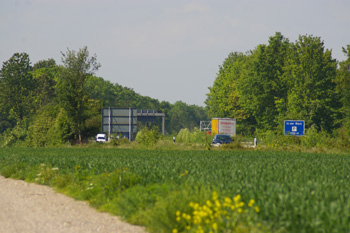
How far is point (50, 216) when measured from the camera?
455 inches

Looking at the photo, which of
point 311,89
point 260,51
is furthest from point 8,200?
point 260,51

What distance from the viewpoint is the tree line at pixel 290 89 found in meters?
56.7

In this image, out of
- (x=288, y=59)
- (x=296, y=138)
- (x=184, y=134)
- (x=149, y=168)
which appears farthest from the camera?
(x=288, y=59)

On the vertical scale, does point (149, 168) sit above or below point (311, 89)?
below

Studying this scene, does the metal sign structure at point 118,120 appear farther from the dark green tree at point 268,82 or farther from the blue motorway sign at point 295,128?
the dark green tree at point 268,82

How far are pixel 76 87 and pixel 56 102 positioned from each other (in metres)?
42.8

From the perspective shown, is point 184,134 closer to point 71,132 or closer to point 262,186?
point 71,132

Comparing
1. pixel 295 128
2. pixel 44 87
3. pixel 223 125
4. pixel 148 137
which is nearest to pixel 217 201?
pixel 148 137

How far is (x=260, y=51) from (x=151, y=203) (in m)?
57.6

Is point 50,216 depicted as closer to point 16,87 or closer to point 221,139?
point 221,139

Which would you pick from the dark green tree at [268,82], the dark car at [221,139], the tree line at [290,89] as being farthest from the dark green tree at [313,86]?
the dark car at [221,139]

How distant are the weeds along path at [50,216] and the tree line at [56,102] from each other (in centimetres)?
3225

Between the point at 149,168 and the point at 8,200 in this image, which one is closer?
the point at 8,200

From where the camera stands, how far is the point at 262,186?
10.1 meters
